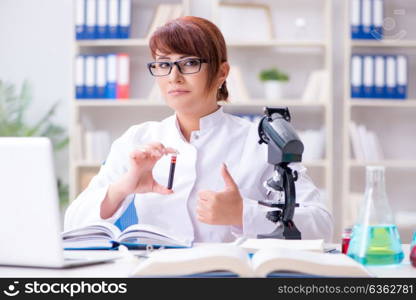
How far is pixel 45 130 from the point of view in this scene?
4.66 m

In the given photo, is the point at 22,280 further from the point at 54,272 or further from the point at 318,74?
the point at 318,74

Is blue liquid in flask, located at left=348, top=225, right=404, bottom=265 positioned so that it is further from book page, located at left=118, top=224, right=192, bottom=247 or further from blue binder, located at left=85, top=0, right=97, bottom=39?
blue binder, located at left=85, top=0, right=97, bottom=39

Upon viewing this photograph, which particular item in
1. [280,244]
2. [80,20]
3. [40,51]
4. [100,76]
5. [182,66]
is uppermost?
[80,20]

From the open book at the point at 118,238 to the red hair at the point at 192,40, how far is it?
2.12 ft

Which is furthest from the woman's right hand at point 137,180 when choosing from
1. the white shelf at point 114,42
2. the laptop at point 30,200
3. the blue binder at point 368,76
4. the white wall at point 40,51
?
the white wall at point 40,51

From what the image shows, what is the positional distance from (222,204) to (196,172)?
0.36m

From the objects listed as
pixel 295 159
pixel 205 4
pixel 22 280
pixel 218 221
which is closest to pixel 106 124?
pixel 205 4

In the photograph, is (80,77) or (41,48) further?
(41,48)

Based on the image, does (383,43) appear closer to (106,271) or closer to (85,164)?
(85,164)

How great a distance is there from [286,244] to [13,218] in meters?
0.58

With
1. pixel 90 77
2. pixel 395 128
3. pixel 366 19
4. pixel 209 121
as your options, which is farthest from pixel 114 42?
pixel 209 121

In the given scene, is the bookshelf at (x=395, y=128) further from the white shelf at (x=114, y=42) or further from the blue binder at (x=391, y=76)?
the white shelf at (x=114, y=42)

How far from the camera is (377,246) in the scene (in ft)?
4.48

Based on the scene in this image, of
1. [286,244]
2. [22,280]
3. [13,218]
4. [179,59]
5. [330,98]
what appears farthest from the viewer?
[330,98]
